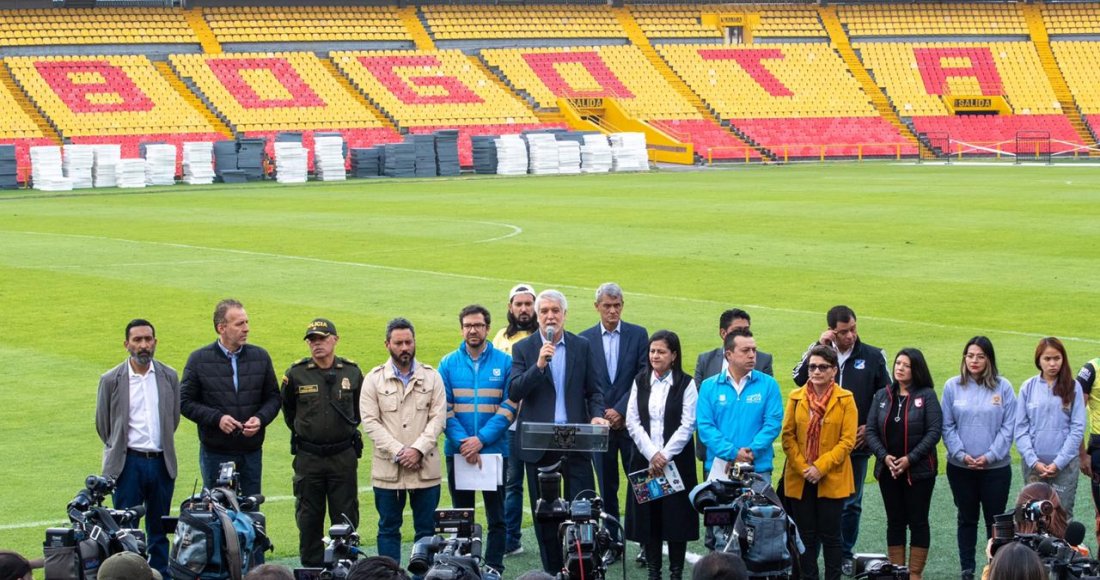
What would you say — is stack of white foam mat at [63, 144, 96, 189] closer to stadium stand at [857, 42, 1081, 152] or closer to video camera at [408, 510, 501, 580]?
stadium stand at [857, 42, 1081, 152]

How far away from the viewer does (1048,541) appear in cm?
758

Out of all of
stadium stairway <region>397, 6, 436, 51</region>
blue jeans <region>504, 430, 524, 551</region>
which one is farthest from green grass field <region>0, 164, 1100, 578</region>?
stadium stairway <region>397, 6, 436, 51</region>

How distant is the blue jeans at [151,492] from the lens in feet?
35.7

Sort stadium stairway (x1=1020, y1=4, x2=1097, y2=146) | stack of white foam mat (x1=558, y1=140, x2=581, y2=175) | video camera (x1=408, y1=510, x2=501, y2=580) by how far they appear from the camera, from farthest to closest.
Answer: stadium stairway (x1=1020, y1=4, x2=1097, y2=146), stack of white foam mat (x1=558, y1=140, x2=581, y2=175), video camera (x1=408, y1=510, x2=501, y2=580)

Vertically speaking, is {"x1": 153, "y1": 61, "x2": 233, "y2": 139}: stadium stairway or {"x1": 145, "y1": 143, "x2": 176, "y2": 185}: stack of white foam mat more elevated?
{"x1": 153, "y1": 61, "x2": 233, "y2": 139}: stadium stairway

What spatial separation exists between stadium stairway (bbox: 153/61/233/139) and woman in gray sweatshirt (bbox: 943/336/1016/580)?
50.9 meters

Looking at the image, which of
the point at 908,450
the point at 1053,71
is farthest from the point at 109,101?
the point at 908,450

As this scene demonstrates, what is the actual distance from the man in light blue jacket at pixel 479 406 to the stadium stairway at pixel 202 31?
188 ft

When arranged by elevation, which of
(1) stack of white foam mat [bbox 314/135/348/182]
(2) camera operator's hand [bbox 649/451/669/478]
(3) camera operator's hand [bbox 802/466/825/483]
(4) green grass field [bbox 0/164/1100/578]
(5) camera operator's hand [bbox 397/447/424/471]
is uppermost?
(1) stack of white foam mat [bbox 314/135/348/182]

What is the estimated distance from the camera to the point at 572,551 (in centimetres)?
784

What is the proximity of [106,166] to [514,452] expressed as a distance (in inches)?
1631

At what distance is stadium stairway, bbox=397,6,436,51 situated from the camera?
7006cm

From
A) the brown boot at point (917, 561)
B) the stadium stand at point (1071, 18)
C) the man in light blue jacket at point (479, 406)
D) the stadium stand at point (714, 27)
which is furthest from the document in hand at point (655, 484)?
the stadium stand at point (1071, 18)

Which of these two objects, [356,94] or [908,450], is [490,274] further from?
→ [356,94]
